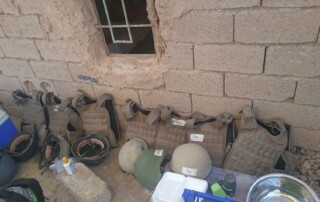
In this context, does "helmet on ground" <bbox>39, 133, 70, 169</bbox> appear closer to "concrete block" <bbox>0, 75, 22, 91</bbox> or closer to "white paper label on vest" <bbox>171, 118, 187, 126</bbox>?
"concrete block" <bbox>0, 75, 22, 91</bbox>

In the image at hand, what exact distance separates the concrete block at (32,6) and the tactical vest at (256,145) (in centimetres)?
186

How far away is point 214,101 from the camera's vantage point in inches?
85.8

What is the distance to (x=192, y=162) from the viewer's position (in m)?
1.94

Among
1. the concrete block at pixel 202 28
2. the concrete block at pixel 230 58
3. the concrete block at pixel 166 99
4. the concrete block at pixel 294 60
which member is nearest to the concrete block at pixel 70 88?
the concrete block at pixel 166 99

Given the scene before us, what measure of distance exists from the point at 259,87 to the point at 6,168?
2297mm

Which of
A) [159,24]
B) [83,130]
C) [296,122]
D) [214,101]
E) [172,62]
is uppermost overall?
[159,24]

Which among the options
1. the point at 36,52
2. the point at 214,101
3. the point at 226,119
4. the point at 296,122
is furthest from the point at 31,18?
the point at 296,122

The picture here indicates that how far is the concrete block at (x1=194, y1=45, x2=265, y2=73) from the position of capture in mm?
1834

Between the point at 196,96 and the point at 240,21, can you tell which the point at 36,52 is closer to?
the point at 196,96

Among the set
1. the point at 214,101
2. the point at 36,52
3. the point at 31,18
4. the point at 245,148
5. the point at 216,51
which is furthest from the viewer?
the point at 36,52

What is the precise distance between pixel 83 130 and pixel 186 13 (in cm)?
156

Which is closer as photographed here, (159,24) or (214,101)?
(159,24)

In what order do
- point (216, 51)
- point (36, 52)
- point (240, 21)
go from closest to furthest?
point (240, 21)
point (216, 51)
point (36, 52)

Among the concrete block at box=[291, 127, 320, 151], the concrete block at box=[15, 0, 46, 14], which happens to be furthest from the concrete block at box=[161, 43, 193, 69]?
the concrete block at box=[15, 0, 46, 14]
